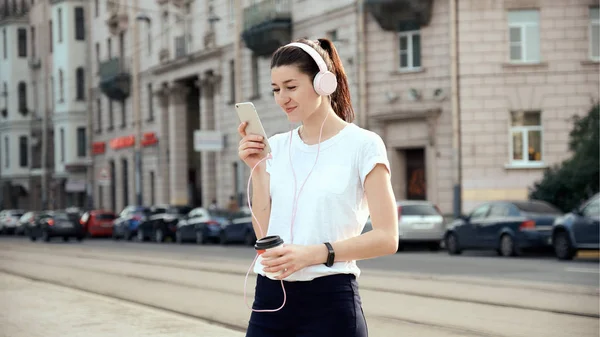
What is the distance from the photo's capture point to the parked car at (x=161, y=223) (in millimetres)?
39469

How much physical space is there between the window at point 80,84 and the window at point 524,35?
3729 cm

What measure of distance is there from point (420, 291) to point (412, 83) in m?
20.5

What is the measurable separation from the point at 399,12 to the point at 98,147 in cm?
3120

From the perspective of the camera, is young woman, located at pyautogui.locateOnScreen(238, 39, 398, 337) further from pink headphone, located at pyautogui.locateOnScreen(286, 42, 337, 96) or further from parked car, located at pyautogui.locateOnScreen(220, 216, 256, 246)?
parked car, located at pyautogui.locateOnScreen(220, 216, 256, 246)

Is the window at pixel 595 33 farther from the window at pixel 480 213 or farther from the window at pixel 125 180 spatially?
the window at pixel 125 180

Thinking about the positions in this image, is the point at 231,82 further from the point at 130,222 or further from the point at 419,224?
the point at 419,224

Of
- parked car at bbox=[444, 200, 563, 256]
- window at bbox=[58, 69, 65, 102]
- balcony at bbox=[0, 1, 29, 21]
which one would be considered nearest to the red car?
window at bbox=[58, 69, 65, 102]

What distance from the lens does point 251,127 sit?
12.1 feet

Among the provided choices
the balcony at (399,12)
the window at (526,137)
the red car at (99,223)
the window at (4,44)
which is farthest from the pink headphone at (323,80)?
the window at (4,44)

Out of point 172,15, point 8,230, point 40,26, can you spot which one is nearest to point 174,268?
point 172,15

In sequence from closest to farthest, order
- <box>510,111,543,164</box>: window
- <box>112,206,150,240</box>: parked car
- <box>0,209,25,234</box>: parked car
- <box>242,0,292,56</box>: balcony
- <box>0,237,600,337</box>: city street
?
<box>0,237,600,337</box>: city street < <box>510,111,543,164</box>: window < <box>242,0,292,56</box>: balcony < <box>112,206,150,240</box>: parked car < <box>0,209,25,234</box>: parked car

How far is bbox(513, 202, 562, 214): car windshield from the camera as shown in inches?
900

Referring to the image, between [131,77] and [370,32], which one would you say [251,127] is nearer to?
[370,32]

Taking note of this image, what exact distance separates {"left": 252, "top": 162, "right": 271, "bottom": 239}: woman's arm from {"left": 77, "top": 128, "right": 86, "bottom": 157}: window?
6219 centimetres
